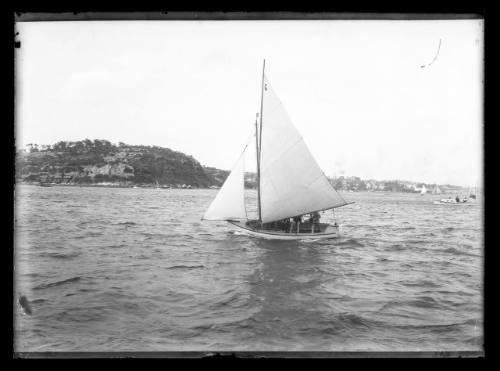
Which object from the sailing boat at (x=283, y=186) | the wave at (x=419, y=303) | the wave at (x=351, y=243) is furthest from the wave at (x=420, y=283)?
the wave at (x=351, y=243)

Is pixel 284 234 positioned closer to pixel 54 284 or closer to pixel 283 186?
pixel 283 186

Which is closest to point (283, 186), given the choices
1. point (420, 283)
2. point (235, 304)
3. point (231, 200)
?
point (231, 200)

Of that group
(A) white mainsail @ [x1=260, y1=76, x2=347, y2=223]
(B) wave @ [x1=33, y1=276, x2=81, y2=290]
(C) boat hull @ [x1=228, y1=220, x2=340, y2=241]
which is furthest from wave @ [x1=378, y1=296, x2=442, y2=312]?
(C) boat hull @ [x1=228, y1=220, x2=340, y2=241]

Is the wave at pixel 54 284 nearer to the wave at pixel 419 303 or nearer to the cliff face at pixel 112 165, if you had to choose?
the cliff face at pixel 112 165

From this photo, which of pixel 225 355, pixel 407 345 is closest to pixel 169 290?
pixel 225 355

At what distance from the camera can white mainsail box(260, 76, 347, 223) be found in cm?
1284

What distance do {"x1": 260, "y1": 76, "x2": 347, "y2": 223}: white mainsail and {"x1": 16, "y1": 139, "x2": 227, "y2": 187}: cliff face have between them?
7.15 feet

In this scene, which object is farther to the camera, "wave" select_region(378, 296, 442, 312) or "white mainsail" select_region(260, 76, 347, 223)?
"white mainsail" select_region(260, 76, 347, 223)

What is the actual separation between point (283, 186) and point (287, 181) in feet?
0.87

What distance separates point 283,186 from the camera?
13.4 m

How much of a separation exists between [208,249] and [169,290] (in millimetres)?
7244

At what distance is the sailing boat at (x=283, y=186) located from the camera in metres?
12.7

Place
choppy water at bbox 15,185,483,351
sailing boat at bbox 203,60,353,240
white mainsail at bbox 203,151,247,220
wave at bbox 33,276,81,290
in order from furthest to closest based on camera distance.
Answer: white mainsail at bbox 203,151,247,220 → sailing boat at bbox 203,60,353,240 → wave at bbox 33,276,81,290 → choppy water at bbox 15,185,483,351

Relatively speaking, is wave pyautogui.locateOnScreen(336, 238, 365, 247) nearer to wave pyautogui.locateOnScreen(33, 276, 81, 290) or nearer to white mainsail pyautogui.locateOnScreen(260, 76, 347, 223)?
white mainsail pyautogui.locateOnScreen(260, 76, 347, 223)
